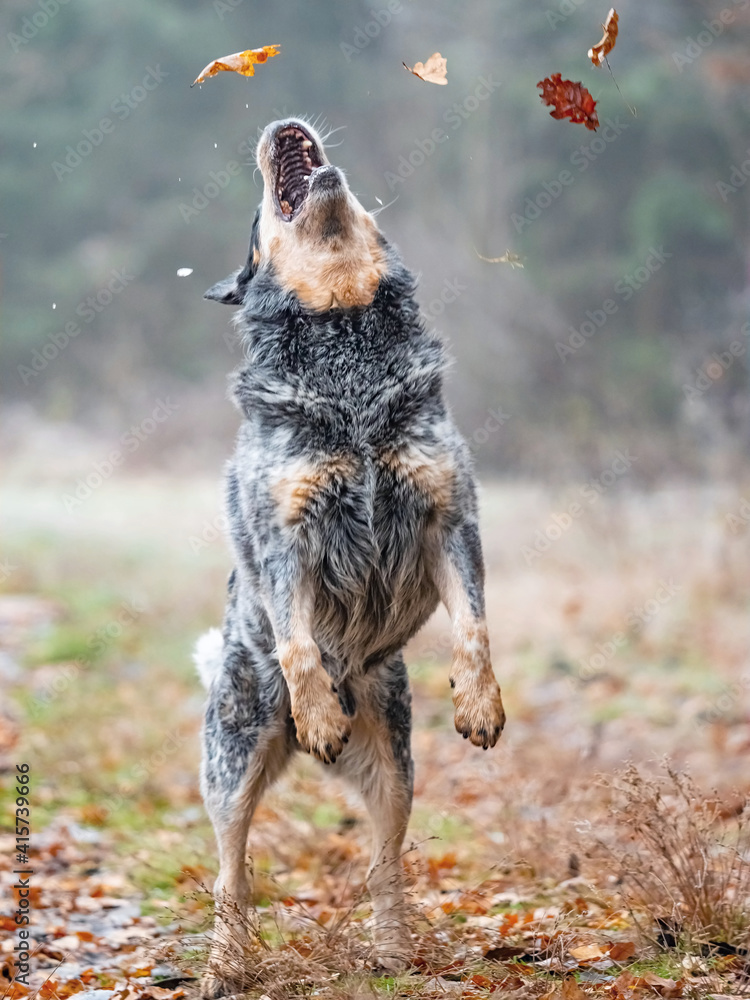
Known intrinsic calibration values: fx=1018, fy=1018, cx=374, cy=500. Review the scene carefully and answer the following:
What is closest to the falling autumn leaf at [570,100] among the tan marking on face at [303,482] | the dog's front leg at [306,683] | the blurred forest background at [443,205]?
the tan marking on face at [303,482]

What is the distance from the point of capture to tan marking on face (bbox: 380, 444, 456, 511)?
3744 mm

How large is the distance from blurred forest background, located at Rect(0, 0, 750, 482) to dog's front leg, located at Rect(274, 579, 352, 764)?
855 cm

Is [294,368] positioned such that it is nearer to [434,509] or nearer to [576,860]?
→ [434,509]

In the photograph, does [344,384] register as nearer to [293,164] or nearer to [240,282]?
[240,282]

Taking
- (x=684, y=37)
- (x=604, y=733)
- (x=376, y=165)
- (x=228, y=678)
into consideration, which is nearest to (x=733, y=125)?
(x=684, y=37)

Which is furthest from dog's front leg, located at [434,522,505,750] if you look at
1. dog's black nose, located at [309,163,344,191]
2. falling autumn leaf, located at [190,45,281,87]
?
falling autumn leaf, located at [190,45,281,87]

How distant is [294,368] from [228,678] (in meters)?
1.34

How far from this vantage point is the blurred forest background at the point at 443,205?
45.6ft

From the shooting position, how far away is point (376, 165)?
17.2 metres

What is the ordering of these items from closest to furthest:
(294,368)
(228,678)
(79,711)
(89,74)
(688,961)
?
(688,961)
(294,368)
(228,678)
(79,711)
(89,74)

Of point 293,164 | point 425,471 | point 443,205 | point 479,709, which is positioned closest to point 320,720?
point 479,709

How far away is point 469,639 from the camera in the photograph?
141 inches

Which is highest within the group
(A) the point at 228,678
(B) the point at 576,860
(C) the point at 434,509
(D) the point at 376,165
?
(D) the point at 376,165

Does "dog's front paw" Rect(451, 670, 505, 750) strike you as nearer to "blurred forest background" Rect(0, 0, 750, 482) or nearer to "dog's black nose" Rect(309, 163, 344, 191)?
"dog's black nose" Rect(309, 163, 344, 191)
